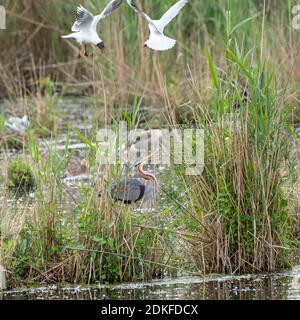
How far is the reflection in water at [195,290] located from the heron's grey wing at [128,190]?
1.69 ft

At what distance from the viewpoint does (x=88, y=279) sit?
16.8 ft

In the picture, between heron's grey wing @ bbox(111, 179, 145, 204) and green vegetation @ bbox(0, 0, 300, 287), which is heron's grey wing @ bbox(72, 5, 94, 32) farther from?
heron's grey wing @ bbox(111, 179, 145, 204)

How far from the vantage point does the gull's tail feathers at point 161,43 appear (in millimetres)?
4941

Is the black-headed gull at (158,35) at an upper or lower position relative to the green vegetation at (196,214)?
upper

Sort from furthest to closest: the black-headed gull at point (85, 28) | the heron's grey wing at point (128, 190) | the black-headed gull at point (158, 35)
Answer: the heron's grey wing at point (128, 190)
the black-headed gull at point (85, 28)
the black-headed gull at point (158, 35)

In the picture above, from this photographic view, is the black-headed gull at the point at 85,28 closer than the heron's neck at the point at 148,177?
Yes

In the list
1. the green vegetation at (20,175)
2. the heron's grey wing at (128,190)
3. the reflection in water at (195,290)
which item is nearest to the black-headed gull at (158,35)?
the heron's grey wing at (128,190)

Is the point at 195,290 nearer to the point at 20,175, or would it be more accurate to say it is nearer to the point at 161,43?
the point at 161,43

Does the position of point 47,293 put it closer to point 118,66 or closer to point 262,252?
point 262,252

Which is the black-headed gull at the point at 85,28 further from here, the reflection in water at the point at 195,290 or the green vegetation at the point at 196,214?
the reflection in water at the point at 195,290

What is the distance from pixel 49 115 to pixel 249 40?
2.20 metres

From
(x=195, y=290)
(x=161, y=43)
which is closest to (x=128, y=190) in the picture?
(x=195, y=290)

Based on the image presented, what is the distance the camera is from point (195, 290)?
5.05m

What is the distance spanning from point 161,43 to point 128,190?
91 cm
